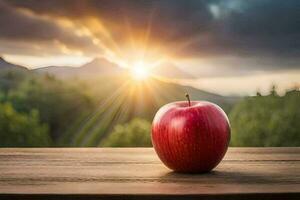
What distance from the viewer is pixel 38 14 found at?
371 centimetres

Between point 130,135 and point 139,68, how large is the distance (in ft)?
1.35

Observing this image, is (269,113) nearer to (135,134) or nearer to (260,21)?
(260,21)

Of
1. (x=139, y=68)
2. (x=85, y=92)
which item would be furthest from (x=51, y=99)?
(x=139, y=68)

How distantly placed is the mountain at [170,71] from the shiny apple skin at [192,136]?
2.23 meters

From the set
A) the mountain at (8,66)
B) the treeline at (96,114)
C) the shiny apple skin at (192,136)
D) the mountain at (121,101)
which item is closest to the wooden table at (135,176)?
the shiny apple skin at (192,136)

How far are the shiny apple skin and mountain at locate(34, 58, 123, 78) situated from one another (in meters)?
2.37

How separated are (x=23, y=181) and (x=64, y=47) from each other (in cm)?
278

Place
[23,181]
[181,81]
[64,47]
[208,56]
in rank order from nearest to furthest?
[23,181] → [181,81] → [208,56] → [64,47]

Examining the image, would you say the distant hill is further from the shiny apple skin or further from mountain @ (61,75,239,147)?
the shiny apple skin

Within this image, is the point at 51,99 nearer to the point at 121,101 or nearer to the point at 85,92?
the point at 85,92

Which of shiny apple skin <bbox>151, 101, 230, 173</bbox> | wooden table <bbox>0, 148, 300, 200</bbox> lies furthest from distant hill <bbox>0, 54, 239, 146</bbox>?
shiny apple skin <bbox>151, 101, 230, 173</bbox>

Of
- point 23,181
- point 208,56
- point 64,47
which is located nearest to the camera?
point 23,181

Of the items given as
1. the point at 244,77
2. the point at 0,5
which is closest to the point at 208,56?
the point at 244,77

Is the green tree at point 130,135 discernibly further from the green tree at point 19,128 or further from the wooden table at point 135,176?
the wooden table at point 135,176
